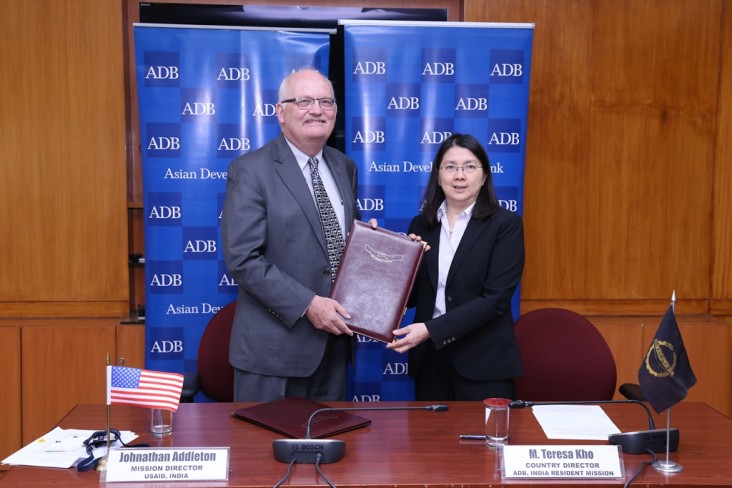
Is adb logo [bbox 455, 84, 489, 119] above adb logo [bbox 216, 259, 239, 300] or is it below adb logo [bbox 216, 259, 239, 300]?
above

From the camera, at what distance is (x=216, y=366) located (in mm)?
3035

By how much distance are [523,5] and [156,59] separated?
209 cm

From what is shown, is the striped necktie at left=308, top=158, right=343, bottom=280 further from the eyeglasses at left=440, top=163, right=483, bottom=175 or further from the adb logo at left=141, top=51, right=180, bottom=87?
the adb logo at left=141, top=51, right=180, bottom=87

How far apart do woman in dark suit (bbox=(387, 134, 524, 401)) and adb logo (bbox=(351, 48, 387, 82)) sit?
42.8 inches

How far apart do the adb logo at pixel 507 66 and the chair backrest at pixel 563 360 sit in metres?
1.38

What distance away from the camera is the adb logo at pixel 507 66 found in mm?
3744

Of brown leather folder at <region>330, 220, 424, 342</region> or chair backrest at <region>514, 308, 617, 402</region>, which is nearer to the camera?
brown leather folder at <region>330, 220, 424, 342</region>

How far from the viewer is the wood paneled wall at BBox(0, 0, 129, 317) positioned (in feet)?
12.8

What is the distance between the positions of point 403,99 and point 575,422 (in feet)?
7.04

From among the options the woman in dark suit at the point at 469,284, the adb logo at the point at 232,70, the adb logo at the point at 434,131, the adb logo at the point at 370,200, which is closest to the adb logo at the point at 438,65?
the adb logo at the point at 434,131

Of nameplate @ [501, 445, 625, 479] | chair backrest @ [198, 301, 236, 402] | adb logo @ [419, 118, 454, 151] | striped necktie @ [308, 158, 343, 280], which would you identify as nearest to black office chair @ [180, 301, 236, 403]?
chair backrest @ [198, 301, 236, 402]

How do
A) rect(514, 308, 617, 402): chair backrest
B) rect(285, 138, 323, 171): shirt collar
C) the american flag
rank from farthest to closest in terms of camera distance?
rect(514, 308, 617, 402): chair backrest, rect(285, 138, 323, 171): shirt collar, the american flag

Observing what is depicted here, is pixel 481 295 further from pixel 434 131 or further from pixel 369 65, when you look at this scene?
pixel 369 65

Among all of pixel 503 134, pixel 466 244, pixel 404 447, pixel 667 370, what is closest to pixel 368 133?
pixel 503 134
